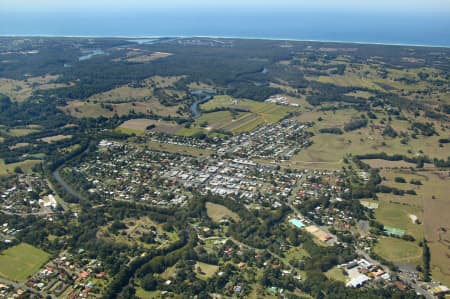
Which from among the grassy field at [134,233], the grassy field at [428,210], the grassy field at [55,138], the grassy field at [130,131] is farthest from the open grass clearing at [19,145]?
the grassy field at [428,210]

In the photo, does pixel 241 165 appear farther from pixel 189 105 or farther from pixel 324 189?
pixel 189 105

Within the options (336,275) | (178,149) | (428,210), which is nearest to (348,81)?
(178,149)

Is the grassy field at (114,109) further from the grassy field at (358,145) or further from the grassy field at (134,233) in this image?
the grassy field at (134,233)

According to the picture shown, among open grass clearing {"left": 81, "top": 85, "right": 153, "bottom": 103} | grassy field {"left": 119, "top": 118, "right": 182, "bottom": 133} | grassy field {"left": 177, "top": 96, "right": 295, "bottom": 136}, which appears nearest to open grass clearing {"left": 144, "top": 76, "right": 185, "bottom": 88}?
open grass clearing {"left": 81, "top": 85, "right": 153, "bottom": 103}

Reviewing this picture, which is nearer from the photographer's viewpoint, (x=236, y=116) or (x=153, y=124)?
(x=153, y=124)

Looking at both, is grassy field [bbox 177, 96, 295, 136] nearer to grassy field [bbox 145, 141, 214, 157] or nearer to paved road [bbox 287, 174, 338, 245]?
grassy field [bbox 145, 141, 214, 157]

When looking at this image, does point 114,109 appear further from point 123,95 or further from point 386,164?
point 386,164
